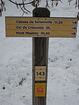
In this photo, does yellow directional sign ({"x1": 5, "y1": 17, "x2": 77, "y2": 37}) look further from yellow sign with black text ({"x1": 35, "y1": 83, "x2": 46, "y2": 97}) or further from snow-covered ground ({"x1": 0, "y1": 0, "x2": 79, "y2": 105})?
snow-covered ground ({"x1": 0, "y1": 0, "x2": 79, "y2": 105})

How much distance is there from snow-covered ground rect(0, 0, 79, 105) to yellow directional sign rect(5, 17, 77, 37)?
110 inches

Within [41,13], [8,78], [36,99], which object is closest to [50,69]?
[8,78]

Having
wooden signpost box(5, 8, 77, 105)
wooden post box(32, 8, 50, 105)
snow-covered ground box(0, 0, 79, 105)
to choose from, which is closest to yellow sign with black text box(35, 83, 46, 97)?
wooden post box(32, 8, 50, 105)

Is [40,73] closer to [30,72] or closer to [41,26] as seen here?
[41,26]

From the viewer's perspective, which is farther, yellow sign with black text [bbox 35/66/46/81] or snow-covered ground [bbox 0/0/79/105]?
snow-covered ground [bbox 0/0/79/105]

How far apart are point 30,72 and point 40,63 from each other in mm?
3344

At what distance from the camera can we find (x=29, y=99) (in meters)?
6.51

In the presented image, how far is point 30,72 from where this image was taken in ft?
24.5

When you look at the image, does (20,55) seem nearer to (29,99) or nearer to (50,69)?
(50,69)

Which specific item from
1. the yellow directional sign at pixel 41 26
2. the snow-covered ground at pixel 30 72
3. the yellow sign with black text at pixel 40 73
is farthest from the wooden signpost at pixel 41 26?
the snow-covered ground at pixel 30 72

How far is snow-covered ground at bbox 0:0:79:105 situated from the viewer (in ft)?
21.5

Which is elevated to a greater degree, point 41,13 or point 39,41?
point 41,13

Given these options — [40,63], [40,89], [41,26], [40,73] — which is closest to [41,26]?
[41,26]

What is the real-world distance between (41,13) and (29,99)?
9.73ft
